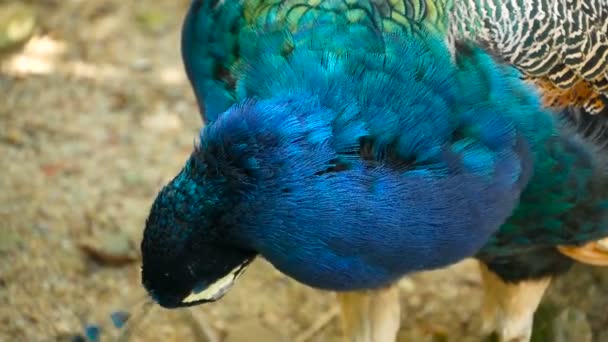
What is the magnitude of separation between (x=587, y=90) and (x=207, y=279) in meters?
0.93

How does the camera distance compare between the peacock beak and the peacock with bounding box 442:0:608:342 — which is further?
the peacock with bounding box 442:0:608:342

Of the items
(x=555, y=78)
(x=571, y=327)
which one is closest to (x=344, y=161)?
(x=555, y=78)

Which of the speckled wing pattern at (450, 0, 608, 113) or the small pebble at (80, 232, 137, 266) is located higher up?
the speckled wing pattern at (450, 0, 608, 113)

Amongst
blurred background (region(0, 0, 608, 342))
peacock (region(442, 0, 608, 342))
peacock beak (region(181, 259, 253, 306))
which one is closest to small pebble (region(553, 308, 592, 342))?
blurred background (region(0, 0, 608, 342))

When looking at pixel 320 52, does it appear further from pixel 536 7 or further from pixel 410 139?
pixel 536 7

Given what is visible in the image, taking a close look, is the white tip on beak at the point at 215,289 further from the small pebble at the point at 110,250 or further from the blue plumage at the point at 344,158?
the small pebble at the point at 110,250

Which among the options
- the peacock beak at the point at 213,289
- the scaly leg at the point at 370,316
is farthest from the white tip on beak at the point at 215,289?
the scaly leg at the point at 370,316

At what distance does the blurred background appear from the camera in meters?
2.76

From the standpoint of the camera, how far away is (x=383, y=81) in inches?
71.2

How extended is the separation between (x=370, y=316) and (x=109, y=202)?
1.04 metres

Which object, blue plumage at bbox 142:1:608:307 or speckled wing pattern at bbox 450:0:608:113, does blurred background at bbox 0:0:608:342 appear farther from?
blue plumage at bbox 142:1:608:307

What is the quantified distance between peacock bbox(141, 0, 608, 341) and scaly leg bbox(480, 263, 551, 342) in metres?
0.37

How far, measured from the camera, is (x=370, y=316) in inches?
101

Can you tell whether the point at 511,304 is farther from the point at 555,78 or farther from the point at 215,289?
the point at 215,289
